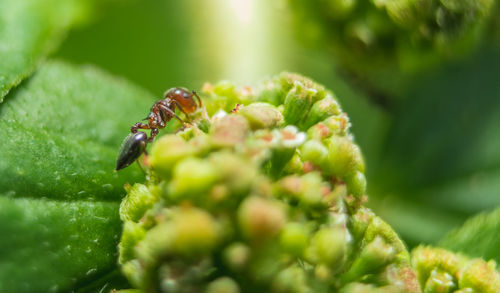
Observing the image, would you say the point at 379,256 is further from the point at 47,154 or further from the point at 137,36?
the point at 137,36

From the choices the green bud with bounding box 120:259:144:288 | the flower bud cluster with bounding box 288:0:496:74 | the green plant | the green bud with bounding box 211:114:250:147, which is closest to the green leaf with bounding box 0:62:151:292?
the green plant

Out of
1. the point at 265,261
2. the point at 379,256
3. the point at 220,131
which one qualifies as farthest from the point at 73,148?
the point at 379,256

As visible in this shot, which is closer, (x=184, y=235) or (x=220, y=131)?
(x=184, y=235)

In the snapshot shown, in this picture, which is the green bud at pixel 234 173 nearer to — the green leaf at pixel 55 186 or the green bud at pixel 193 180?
the green bud at pixel 193 180

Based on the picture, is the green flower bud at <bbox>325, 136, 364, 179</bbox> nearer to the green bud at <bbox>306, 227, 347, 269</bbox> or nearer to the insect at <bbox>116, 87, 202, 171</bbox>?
the green bud at <bbox>306, 227, 347, 269</bbox>

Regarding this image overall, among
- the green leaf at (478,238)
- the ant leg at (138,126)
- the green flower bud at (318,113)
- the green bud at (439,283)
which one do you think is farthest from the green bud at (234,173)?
the green leaf at (478,238)

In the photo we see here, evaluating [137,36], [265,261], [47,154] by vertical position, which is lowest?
[265,261]
